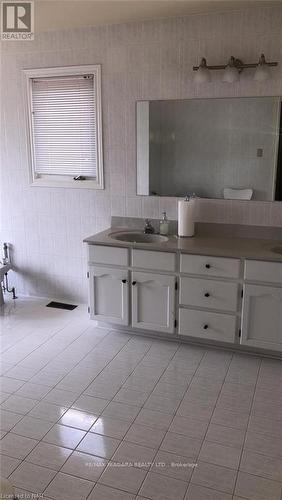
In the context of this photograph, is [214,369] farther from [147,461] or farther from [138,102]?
[138,102]

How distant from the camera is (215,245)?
3148 millimetres

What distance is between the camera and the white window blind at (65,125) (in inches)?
144

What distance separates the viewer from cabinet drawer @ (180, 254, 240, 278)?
9.68 ft

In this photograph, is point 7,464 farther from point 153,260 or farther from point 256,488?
point 153,260

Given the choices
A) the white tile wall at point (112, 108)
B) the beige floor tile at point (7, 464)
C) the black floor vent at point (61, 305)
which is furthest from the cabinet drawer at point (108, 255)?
the beige floor tile at point (7, 464)

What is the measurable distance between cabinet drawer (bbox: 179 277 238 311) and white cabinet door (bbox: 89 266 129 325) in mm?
462

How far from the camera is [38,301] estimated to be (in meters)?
4.20

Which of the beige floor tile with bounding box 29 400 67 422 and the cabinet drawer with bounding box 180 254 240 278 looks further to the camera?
the cabinet drawer with bounding box 180 254 240 278

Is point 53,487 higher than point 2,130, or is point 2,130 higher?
point 2,130

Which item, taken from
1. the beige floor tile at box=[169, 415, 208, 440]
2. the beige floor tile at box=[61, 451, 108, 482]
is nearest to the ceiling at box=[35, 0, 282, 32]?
Result: the beige floor tile at box=[169, 415, 208, 440]

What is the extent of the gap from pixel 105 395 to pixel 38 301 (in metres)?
1.77

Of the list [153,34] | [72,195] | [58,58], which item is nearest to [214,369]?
[72,195]

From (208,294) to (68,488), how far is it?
1560mm

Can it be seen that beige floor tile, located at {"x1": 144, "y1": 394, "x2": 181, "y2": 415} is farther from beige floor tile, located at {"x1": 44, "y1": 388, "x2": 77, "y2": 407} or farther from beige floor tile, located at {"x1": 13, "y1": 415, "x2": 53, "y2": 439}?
beige floor tile, located at {"x1": 13, "y1": 415, "x2": 53, "y2": 439}
